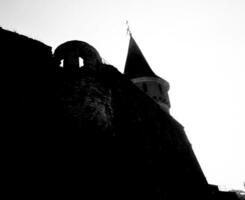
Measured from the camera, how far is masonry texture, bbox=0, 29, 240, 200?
5270mm

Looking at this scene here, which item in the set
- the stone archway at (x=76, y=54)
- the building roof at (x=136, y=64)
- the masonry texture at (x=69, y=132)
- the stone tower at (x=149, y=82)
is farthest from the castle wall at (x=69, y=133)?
the building roof at (x=136, y=64)

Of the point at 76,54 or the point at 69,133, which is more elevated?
the point at 76,54

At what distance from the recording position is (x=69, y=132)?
19.8ft

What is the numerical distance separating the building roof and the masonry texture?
8044mm

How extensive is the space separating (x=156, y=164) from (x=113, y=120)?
8.91 ft

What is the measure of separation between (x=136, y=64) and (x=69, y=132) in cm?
1205

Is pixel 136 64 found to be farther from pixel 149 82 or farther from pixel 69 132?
pixel 69 132

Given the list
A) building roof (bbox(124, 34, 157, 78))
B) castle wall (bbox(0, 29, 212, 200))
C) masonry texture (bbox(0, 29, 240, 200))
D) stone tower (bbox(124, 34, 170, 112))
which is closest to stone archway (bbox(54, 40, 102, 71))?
masonry texture (bbox(0, 29, 240, 200))

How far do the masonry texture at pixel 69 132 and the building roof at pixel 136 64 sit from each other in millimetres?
8044

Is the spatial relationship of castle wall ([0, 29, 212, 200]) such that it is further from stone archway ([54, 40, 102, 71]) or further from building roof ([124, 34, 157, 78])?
building roof ([124, 34, 157, 78])

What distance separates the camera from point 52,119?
6.05 m

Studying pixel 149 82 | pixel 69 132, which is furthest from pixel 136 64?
pixel 69 132

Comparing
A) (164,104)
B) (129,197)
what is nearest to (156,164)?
(129,197)

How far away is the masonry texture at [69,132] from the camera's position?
5270 mm
